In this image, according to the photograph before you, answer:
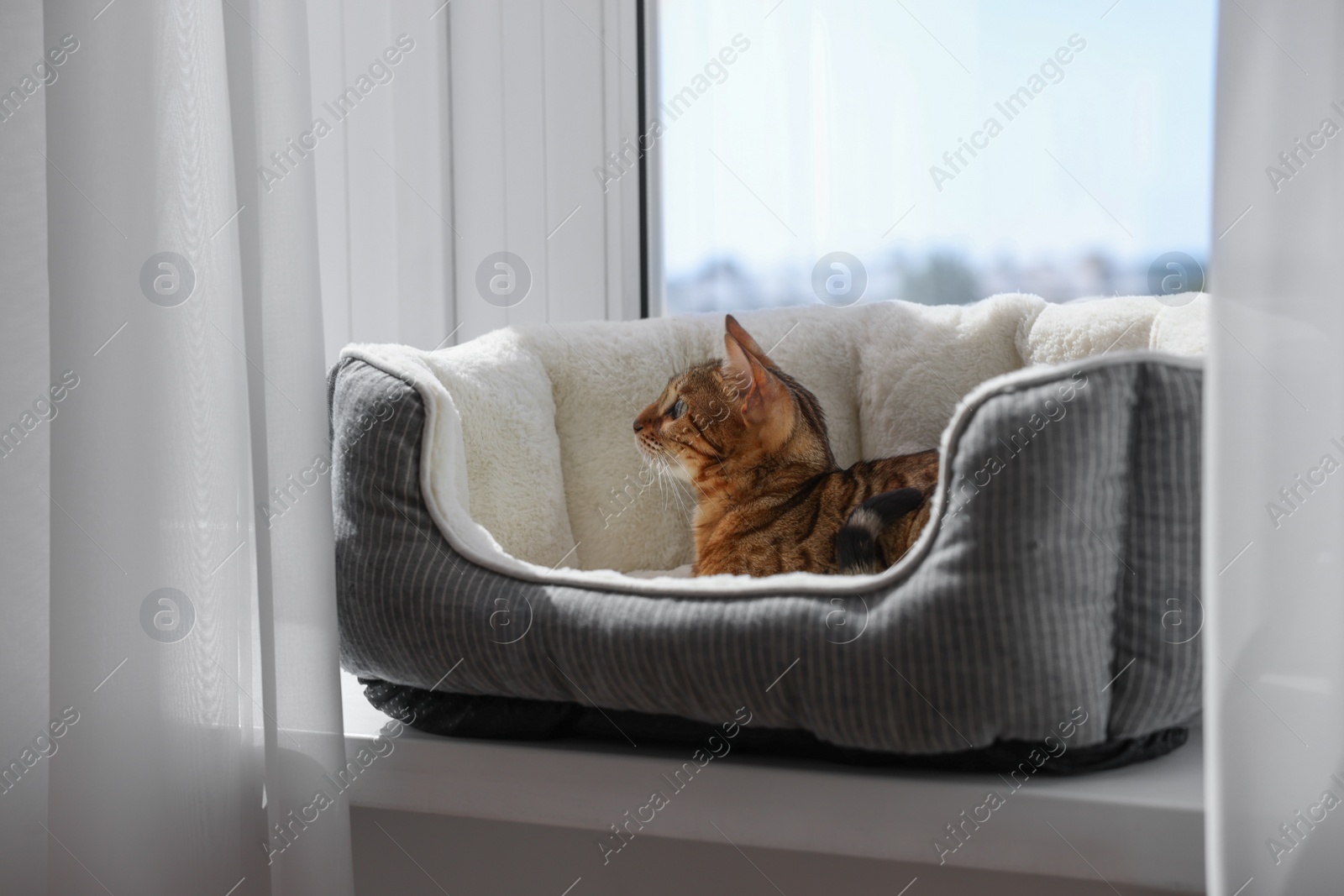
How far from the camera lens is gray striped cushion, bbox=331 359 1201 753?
83 cm

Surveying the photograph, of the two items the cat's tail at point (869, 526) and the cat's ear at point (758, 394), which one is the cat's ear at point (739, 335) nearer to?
the cat's ear at point (758, 394)

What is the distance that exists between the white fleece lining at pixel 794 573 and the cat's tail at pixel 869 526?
67 mm

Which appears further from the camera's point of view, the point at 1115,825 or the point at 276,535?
the point at 276,535

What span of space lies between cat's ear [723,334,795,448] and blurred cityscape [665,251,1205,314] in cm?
57

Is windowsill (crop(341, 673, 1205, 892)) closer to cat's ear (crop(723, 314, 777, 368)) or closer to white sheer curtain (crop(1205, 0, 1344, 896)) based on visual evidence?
white sheer curtain (crop(1205, 0, 1344, 896))

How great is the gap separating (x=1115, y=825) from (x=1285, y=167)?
59 centimetres

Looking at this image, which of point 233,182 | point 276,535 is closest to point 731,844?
point 276,535

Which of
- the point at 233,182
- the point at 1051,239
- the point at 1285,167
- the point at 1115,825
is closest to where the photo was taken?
the point at 1285,167

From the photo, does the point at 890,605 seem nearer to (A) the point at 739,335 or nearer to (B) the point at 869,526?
(B) the point at 869,526

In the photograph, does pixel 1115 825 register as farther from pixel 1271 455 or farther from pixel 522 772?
pixel 522 772

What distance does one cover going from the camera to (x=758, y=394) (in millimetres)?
1335

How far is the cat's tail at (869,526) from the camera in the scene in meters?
1.09

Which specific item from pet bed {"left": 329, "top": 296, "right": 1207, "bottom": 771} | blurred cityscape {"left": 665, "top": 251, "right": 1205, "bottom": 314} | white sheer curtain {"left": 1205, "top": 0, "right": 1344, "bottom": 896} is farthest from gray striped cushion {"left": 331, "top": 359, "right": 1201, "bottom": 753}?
blurred cityscape {"left": 665, "top": 251, "right": 1205, "bottom": 314}

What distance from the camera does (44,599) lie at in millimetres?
1027
